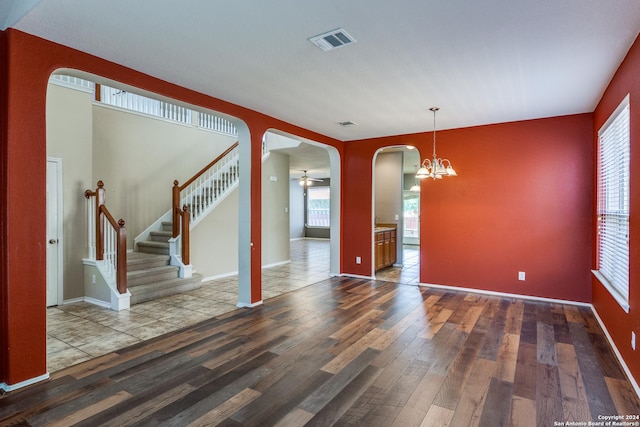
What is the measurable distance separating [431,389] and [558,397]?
2.87 ft

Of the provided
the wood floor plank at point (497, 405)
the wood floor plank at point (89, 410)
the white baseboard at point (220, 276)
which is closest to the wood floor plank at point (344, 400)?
the wood floor plank at point (497, 405)

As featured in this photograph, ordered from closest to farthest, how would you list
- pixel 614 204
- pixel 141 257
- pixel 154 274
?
pixel 614 204, pixel 154 274, pixel 141 257

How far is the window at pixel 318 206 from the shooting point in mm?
15461

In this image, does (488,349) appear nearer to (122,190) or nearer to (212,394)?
(212,394)

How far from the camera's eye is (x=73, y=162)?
197 inches

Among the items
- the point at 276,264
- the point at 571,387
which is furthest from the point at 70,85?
the point at 571,387

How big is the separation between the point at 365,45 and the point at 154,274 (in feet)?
14.9

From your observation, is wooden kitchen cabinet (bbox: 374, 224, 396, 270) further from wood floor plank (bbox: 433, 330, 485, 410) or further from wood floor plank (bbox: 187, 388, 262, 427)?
wood floor plank (bbox: 187, 388, 262, 427)

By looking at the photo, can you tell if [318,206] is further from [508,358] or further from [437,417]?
[437,417]

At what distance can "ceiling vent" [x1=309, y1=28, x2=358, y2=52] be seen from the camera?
2633mm

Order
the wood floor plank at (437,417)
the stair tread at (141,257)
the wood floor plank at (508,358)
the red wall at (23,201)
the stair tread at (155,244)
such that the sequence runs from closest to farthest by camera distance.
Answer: the wood floor plank at (437,417)
the red wall at (23,201)
the wood floor plank at (508,358)
the stair tread at (141,257)
the stair tread at (155,244)

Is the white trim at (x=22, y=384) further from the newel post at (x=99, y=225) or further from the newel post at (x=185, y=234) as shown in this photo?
the newel post at (x=185, y=234)

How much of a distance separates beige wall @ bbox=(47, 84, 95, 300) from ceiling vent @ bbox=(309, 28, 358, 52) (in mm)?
4108

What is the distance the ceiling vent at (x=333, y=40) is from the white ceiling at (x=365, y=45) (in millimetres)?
65
